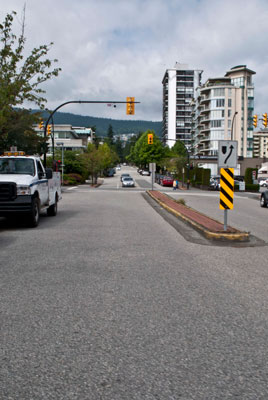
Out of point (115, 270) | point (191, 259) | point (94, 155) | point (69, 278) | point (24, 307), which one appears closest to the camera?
point (24, 307)

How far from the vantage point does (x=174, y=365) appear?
336cm

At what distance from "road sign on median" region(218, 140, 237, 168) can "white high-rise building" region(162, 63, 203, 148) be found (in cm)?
13757

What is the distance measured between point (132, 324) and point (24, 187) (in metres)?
8.57

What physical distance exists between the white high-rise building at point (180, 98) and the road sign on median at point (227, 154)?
138 meters

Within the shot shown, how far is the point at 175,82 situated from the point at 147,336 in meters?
151

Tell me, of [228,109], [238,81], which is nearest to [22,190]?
[228,109]

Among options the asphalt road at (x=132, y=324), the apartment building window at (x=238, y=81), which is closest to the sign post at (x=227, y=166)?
the asphalt road at (x=132, y=324)

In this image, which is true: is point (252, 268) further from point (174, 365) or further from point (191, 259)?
point (174, 365)

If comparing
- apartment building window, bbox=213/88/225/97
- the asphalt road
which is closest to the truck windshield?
the asphalt road

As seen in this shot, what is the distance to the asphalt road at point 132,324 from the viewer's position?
3076 millimetres

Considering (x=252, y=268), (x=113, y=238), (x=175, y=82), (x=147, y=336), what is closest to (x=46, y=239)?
(x=113, y=238)

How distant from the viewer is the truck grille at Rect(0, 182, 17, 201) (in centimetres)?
1192

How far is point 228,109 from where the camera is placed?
10075 centimetres

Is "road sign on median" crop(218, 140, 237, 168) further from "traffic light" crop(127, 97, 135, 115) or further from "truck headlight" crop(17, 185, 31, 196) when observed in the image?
"traffic light" crop(127, 97, 135, 115)
